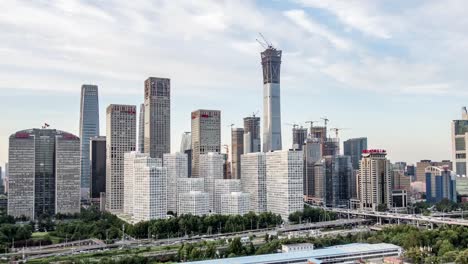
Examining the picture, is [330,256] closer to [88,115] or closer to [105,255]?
[105,255]

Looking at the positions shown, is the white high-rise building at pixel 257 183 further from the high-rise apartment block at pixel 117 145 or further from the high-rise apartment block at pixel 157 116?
the high-rise apartment block at pixel 157 116

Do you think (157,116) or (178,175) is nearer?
(178,175)

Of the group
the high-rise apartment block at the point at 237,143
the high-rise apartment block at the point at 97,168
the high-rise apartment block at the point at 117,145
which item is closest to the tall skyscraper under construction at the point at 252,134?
the high-rise apartment block at the point at 237,143

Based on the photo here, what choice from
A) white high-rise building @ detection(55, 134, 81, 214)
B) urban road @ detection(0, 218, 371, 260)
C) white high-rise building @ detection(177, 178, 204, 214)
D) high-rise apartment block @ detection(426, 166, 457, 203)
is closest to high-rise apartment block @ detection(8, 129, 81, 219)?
white high-rise building @ detection(55, 134, 81, 214)

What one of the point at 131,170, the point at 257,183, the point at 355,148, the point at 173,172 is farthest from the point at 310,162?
the point at 131,170

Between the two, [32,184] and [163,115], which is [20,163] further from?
[163,115]

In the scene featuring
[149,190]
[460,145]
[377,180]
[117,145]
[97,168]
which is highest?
[117,145]
